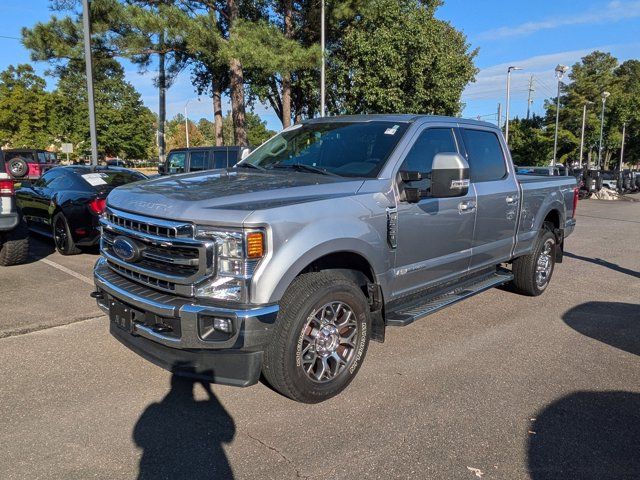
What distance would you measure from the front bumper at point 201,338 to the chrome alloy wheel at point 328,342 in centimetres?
37

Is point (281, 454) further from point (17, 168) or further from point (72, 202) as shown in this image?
point (72, 202)

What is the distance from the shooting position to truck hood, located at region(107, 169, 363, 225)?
3037 millimetres

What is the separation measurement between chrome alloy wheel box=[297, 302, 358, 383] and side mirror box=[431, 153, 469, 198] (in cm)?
119

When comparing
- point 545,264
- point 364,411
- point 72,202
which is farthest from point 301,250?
point 72,202

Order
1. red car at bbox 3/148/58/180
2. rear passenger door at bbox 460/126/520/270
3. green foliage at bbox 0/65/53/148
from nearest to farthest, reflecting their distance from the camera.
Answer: rear passenger door at bbox 460/126/520/270 → red car at bbox 3/148/58/180 → green foliage at bbox 0/65/53/148

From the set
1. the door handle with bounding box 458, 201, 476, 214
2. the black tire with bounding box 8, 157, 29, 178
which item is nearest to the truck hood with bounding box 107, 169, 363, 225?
the door handle with bounding box 458, 201, 476, 214

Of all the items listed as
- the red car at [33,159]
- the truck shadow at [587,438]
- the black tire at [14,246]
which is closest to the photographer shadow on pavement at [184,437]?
the truck shadow at [587,438]

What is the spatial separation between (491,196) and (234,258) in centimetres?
313

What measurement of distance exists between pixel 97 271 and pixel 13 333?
4.98 feet

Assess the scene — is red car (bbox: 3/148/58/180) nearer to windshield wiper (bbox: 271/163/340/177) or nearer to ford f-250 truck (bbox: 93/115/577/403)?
windshield wiper (bbox: 271/163/340/177)

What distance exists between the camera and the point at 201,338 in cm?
298

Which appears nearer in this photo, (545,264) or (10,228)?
(545,264)

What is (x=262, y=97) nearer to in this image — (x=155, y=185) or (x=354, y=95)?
(x=354, y=95)

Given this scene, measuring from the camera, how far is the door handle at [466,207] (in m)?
4.59
